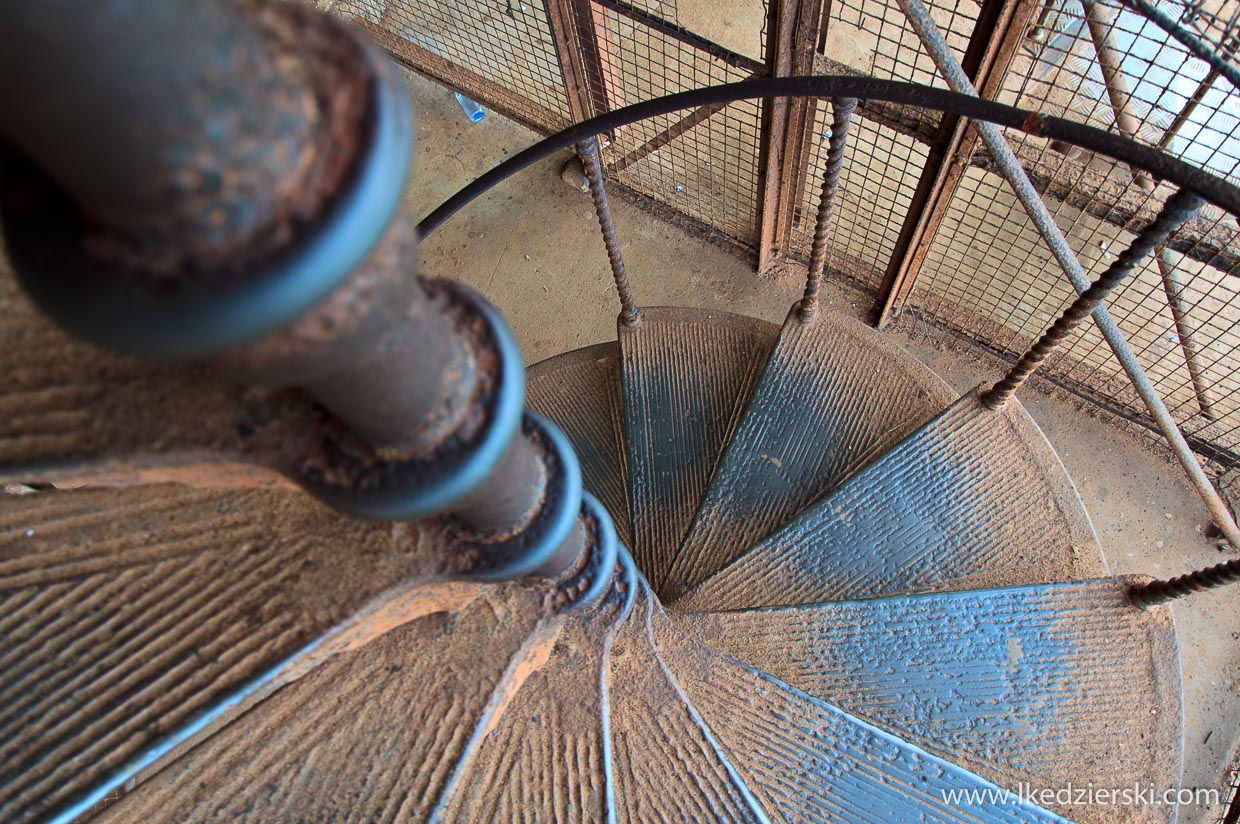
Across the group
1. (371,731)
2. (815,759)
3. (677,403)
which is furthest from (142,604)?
(677,403)

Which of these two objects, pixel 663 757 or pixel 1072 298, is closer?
pixel 663 757

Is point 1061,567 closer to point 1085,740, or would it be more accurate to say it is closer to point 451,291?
point 1085,740

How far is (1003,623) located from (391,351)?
2454 mm

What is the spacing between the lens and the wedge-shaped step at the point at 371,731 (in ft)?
5.31

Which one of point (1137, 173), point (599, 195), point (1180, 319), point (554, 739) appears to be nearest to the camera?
point (554, 739)

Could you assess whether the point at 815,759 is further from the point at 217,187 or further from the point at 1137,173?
the point at 1137,173

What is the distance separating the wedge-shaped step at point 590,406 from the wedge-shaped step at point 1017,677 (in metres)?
1.00

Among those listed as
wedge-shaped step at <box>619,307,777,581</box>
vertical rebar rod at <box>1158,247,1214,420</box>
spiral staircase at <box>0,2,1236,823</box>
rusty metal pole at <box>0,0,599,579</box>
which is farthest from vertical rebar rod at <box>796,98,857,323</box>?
rusty metal pole at <box>0,0,599,579</box>

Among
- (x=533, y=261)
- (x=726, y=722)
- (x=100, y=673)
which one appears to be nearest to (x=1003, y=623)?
(x=726, y=722)

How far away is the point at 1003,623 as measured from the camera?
9.00 ft

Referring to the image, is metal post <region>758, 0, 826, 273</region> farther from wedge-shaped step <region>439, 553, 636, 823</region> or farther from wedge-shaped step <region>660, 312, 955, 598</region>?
wedge-shaped step <region>439, 553, 636, 823</region>

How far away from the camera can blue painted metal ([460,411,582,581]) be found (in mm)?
1488

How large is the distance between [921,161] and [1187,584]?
2904 mm

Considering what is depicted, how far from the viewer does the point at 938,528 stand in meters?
3.02
